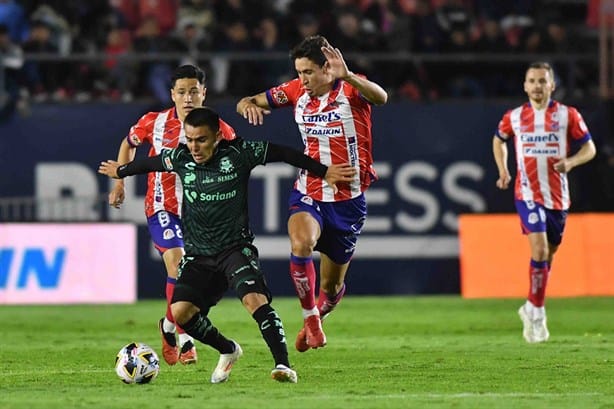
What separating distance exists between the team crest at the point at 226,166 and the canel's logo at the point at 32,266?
31.2 feet

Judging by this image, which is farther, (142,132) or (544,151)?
(544,151)

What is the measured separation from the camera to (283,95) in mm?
11547

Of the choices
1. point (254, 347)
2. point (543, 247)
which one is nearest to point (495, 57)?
point (543, 247)

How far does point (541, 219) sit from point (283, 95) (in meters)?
3.39

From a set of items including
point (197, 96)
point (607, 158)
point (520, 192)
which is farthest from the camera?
point (607, 158)

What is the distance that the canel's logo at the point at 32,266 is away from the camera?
61.8 ft

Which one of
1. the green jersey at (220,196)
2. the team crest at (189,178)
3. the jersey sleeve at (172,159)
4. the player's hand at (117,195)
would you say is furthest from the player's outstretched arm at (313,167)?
the player's hand at (117,195)

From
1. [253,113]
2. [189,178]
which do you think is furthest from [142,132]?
[189,178]

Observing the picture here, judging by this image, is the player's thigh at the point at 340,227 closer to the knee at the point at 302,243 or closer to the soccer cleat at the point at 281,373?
the knee at the point at 302,243

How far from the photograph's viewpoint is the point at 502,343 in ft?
43.3

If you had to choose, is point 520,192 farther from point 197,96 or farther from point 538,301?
point 197,96

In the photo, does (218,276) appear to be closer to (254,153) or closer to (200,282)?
(200,282)

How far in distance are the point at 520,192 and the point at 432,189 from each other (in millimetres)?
6600

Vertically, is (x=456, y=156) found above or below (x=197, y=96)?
below
